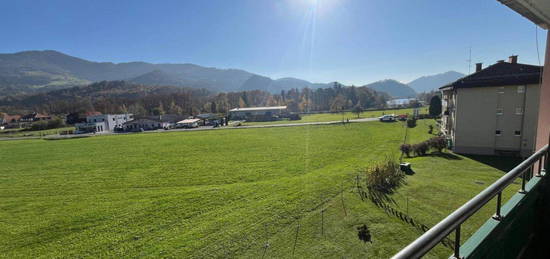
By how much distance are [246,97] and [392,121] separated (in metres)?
78.9

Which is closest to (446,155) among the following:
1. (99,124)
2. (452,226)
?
(452,226)

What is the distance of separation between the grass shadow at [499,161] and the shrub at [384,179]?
22.2ft

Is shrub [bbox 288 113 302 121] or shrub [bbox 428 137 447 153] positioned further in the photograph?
shrub [bbox 288 113 302 121]

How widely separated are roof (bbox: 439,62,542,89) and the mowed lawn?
5.48 m

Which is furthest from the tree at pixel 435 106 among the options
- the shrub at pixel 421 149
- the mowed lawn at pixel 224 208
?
the mowed lawn at pixel 224 208

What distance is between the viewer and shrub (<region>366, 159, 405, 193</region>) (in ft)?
34.7

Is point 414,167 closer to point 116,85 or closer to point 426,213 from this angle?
point 426,213

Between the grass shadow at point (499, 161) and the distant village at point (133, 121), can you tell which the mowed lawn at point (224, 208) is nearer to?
the grass shadow at point (499, 161)

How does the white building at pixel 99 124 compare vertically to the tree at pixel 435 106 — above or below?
below

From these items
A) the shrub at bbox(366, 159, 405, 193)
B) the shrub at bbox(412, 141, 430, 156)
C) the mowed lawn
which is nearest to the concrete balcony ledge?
the mowed lawn

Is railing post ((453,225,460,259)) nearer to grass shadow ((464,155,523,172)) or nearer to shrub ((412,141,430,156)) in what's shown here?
grass shadow ((464,155,523,172))

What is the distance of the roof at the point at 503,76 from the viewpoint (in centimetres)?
1417

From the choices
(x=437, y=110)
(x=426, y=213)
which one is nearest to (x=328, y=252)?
(x=426, y=213)

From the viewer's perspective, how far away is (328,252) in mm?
6562
